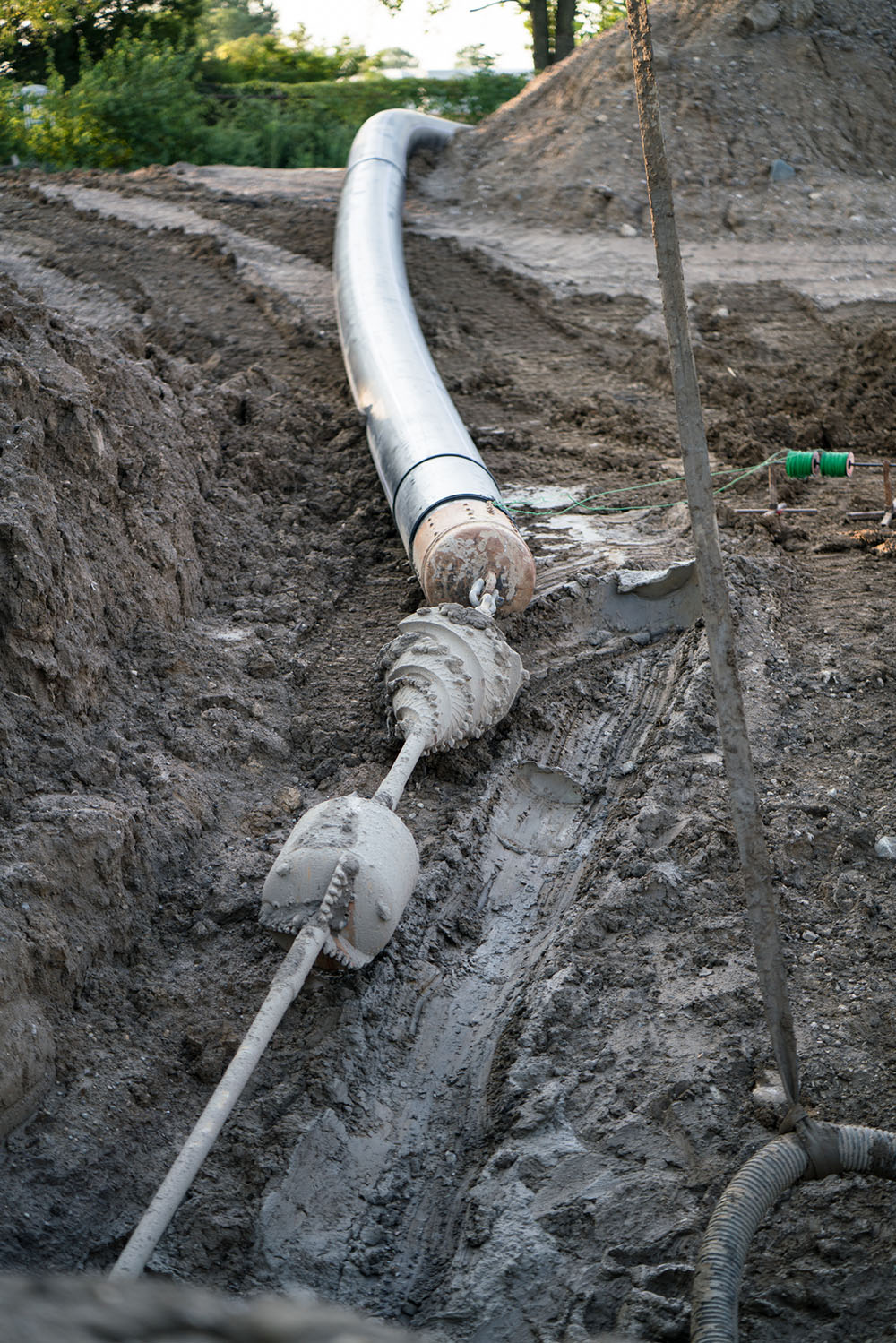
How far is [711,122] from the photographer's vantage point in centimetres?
1167

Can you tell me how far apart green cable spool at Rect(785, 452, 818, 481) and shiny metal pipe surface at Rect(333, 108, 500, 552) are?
5.83 ft

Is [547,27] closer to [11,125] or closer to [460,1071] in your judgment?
[11,125]

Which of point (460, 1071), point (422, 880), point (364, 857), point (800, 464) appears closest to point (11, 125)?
point (800, 464)

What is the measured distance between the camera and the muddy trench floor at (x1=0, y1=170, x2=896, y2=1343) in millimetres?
2715

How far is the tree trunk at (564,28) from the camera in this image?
16109 mm

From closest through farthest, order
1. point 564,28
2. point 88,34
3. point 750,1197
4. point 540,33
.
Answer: point 750,1197, point 564,28, point 540,33, point 88,34

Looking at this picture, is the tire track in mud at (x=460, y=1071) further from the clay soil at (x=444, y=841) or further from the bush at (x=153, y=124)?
the bush at (x=153, y=124)

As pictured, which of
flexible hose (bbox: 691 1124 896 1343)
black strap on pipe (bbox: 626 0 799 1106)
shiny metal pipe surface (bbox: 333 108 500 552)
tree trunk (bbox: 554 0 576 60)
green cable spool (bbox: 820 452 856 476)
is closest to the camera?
flexible hose (bbox: 691 1124 896 1343)

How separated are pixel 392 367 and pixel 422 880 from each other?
3.99 m

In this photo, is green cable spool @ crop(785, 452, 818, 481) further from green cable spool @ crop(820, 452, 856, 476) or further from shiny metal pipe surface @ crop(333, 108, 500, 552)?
shiny metal pipe surface @ crop(333, 108, 500, 552)

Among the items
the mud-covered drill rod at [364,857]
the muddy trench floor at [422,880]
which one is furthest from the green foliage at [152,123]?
the mud-covered drill rod at [364,857]

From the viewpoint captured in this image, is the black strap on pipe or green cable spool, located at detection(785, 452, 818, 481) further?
Answer: green cable spool, located at detection(785, 452, 818, 481)

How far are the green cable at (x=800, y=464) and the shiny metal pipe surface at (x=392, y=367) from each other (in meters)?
1.78

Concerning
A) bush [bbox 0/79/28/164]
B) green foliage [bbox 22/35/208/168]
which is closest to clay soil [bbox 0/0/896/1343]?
bush [bbox 0/79/28/164]
